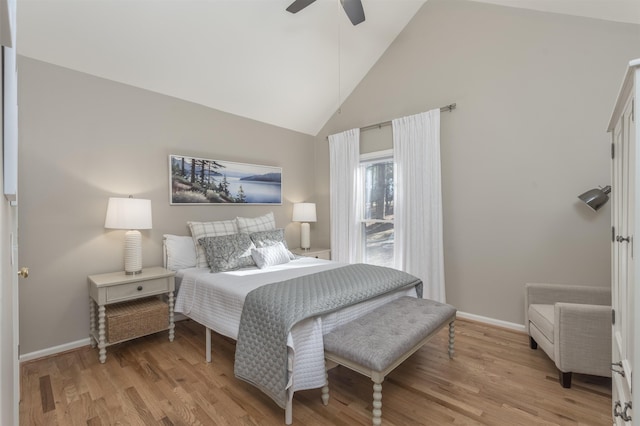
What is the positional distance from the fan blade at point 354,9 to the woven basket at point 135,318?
9.98ft

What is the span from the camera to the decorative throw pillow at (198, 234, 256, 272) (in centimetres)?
283

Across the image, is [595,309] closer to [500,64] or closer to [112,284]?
[500,64]

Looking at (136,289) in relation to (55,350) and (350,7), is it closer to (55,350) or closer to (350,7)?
(55,350)

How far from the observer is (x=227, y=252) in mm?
2904

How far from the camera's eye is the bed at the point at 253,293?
179 centimetres

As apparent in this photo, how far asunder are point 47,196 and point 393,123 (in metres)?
3.62

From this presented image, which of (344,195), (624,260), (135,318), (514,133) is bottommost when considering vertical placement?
(135,318)

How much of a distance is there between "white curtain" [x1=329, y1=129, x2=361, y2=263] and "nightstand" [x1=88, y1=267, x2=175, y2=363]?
228 cm

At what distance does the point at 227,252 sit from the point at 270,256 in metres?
0.45

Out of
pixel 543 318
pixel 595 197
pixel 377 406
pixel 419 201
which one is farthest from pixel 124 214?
pixel 595 197

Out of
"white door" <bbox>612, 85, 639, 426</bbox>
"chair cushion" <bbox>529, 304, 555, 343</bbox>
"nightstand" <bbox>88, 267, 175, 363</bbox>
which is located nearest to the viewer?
"white door" <bbox>612, 85, 639, 426</bbox>

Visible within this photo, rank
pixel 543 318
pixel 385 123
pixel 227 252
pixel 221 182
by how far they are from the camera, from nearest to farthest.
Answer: pixel 543 318 → pixel 227 252 → pixel 221 182 → pixel 385 123

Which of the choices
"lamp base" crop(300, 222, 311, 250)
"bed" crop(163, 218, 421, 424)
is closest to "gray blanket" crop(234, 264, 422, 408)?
"bed" crop(163, 218, 421, 424)

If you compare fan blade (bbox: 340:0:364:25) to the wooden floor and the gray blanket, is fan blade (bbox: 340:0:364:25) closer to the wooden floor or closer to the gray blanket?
the gray blanket
